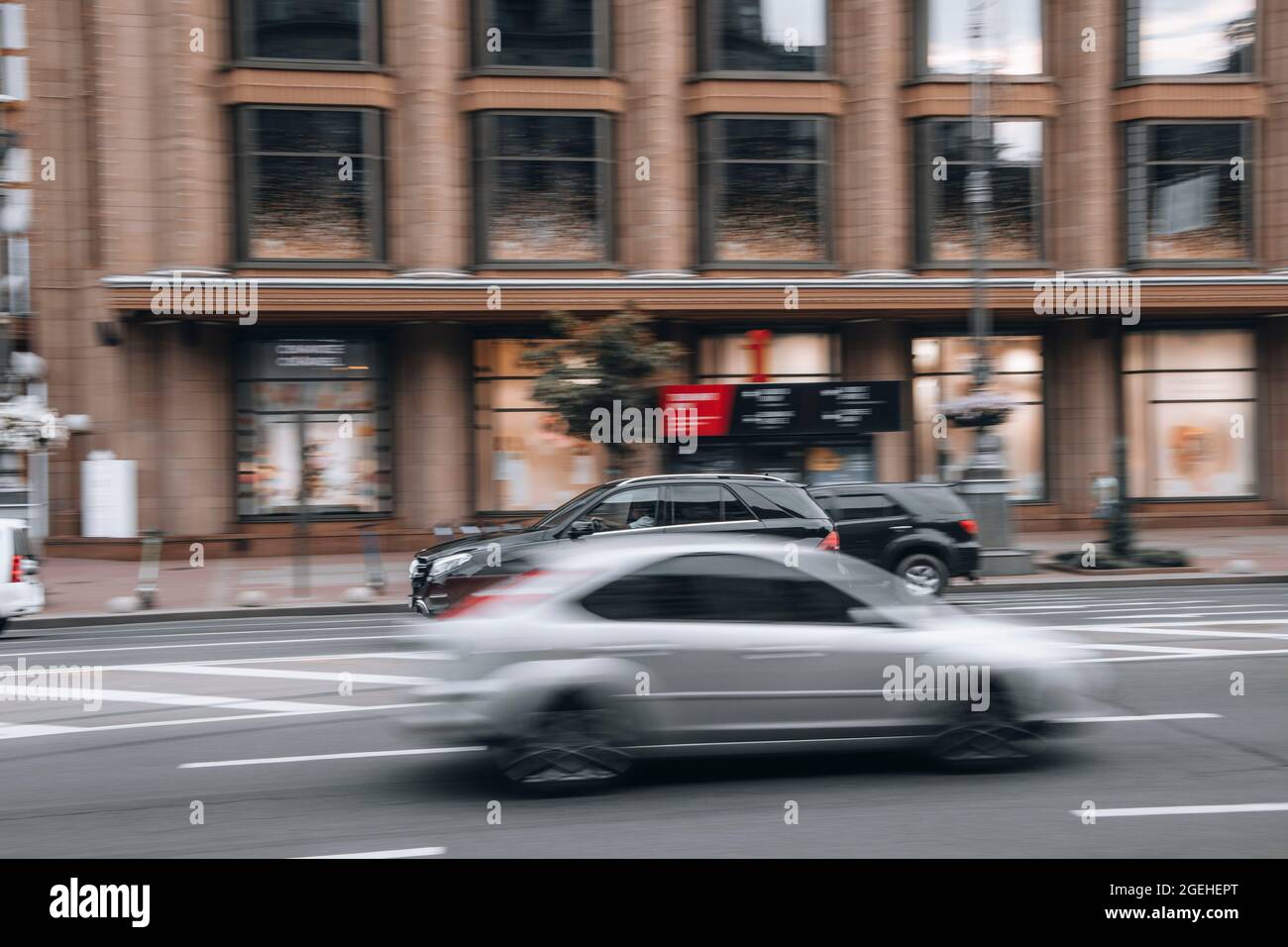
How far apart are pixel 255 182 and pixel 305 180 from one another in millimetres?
989

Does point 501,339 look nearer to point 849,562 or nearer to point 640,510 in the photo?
point 640,510

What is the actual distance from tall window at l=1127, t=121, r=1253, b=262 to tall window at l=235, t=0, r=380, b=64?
658 inches

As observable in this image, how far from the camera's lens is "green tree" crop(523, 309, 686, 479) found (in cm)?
2191

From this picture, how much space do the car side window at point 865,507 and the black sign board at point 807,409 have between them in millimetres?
7263

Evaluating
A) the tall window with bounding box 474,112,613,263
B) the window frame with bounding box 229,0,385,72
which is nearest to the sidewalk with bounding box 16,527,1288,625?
the tall window with bounding box 474,112,613,263

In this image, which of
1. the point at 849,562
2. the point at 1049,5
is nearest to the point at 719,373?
the point at 1049,5

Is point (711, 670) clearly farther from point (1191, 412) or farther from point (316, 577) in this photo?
point (1191, 412)

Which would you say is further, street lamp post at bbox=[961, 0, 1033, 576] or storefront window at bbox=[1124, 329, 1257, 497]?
storefront window at bbox=[1124, 329, 1257, 497]

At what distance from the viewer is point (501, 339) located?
1061 inches

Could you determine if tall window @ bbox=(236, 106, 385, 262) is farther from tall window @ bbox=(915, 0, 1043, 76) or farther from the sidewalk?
tall window @ bbox=(915, 0, 1043, 76)

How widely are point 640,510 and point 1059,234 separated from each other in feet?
56.2

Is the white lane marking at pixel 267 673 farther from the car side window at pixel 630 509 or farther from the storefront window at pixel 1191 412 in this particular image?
the storefront window at pixel 1191 412
